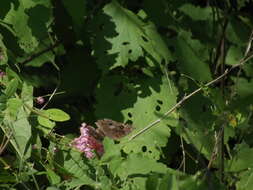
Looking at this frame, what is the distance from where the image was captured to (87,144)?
176 centimetres

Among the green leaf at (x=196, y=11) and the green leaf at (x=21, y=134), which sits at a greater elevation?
the green leaf at (x=196, y=11)

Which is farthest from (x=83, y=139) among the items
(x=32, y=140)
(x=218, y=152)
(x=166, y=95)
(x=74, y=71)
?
(x=74, y=71)

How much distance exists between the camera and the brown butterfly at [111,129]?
6.21 ft

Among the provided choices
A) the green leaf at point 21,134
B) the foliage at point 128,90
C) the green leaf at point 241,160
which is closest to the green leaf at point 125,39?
the foliage at point 128,90

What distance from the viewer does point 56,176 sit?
1.54 m

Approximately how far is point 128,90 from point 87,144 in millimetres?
652

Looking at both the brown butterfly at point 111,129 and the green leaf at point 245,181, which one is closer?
the green leaf at point 245,181

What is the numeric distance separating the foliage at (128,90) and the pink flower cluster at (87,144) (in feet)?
0.09

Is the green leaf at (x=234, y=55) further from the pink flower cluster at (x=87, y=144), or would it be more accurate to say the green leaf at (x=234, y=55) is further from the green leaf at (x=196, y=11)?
the pink flower cluster at (x=87, y=144)

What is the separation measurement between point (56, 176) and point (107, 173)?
14cm

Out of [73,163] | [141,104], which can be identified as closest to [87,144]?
[73,163]

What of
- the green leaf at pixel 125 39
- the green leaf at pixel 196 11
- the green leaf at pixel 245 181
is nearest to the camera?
the green leaf at pixel 245 181

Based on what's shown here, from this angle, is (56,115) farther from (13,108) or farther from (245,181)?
(245,181)

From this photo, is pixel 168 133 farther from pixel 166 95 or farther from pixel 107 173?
pixel 107 173
